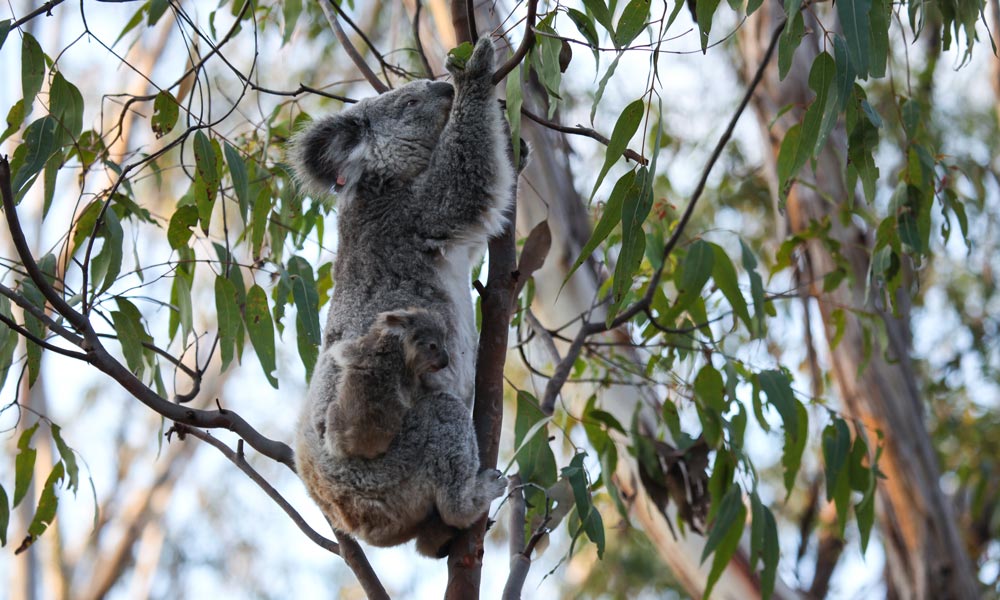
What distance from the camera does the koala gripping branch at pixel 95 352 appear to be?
156 centimetres

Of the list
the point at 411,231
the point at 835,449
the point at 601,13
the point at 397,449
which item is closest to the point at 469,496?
the point at 397,449

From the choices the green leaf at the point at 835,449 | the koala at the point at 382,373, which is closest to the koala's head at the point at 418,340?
the koala at the point at 382,373

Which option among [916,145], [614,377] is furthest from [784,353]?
[916,145]

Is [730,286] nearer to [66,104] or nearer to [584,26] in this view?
[584,26]

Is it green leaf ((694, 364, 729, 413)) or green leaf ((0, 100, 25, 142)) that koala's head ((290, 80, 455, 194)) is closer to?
green leaf ((0, 100, 25, 142))

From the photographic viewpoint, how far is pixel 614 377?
12.8 ft

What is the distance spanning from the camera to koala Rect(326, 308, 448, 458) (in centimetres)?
191

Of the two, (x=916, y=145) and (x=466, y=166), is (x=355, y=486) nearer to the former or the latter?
(x=466, y=166)

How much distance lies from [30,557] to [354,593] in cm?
363

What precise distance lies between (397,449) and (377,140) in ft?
2.98

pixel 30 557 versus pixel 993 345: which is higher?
pixel 993 345

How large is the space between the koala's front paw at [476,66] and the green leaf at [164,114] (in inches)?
24.9

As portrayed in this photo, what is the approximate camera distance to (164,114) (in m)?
2.35

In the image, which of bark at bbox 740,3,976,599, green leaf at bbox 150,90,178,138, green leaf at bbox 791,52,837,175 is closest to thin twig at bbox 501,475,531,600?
green leaf at bbox 791,52,837,175
